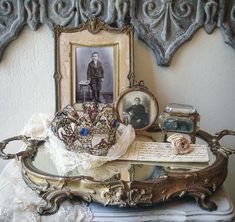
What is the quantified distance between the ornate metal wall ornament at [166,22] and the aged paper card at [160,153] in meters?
0.30

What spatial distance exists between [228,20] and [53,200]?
2.26 feet

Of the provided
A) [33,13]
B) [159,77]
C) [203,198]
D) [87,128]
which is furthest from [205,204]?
[33,13]

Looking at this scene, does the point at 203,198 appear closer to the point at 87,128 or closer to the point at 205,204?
the point at 205,204

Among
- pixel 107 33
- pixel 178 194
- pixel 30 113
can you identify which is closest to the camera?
pixel 178 194

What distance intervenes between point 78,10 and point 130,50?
0.57 feet

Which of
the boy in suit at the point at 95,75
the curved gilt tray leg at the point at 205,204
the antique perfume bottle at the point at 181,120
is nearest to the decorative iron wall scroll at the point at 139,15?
the boy in suit at the point at 95,75

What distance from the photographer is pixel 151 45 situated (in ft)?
3.94

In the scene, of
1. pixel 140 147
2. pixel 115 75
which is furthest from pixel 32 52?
pixel 140 147

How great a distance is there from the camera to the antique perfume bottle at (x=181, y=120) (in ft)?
3.35

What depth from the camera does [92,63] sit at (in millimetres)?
1187

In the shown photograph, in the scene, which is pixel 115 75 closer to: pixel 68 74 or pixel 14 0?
pixel 68 74

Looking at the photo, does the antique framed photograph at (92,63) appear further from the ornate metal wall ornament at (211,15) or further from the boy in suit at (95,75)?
the ornate metal wall ornament at (211,15)

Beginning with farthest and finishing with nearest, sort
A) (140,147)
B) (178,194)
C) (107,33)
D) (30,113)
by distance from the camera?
1. (30,113)
2. (107,33)
3. (140,147)
4. (178,194)

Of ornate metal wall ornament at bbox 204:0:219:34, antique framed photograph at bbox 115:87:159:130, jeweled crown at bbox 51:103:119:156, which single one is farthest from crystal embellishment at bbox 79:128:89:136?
ornate metal wall ornament at bbox 204:0:219:34
